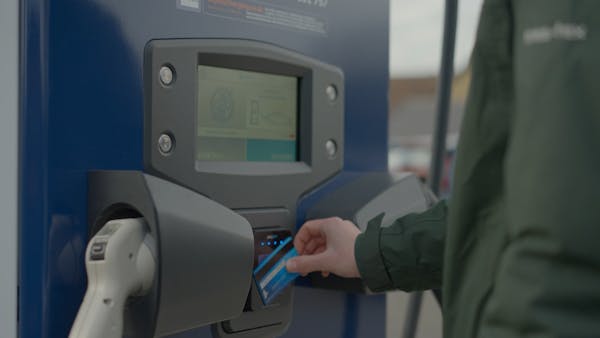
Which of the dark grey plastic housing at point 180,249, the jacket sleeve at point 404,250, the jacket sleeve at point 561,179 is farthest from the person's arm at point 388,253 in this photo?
the jacket sleeve at point 561,179

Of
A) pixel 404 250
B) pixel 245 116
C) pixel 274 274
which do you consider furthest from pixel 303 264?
pixel 245 116

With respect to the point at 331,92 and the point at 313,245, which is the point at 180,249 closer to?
the point at 313,245

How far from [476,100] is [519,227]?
0.49 feet

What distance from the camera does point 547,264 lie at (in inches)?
24.6

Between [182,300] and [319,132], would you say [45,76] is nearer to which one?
[182,300]

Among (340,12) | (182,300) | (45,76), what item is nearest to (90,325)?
(182,300)

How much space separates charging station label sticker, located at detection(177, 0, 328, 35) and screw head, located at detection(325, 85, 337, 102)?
0.11 meters

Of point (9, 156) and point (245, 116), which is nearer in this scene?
point (9, 156)

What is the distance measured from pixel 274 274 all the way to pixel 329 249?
0.11m

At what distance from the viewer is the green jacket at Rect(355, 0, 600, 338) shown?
62 centimetres

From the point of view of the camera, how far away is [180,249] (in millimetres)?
970

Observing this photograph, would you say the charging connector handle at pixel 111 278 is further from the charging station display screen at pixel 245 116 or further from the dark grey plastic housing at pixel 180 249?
the charging station display screen at pixel 245 116

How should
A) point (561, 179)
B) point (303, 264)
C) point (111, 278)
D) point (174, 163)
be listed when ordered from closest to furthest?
1. point (561, 179)
2. point (111, 278)
3. point (174, 163)
4. point (303, 264)

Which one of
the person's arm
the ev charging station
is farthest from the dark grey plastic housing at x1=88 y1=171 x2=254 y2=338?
the person's arm
